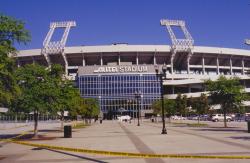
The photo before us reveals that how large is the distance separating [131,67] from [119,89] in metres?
9.10

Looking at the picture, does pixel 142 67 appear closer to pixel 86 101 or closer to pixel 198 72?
pixel 198 72

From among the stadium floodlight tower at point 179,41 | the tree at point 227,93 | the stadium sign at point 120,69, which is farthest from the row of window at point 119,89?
the tree at point 227,93

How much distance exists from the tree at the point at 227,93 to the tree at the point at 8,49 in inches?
1112

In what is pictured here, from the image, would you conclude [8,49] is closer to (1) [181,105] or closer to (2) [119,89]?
(1) [181,105]

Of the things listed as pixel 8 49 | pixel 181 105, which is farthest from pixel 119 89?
pixel 8 49

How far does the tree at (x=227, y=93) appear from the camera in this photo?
43.6m

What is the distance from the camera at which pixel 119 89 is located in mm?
134625

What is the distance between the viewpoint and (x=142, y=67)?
132m

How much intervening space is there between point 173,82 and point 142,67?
11661mm

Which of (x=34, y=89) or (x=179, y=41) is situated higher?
(x=179, y=41)

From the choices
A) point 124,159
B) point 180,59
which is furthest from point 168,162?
point 180,59

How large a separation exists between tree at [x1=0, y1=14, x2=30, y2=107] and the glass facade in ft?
365

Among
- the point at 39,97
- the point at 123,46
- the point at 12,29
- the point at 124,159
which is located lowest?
the point at 124,159

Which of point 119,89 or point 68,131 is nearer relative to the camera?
point 68,131
